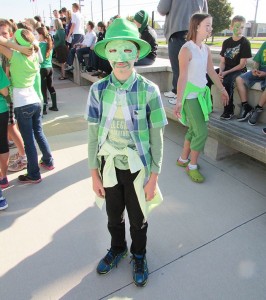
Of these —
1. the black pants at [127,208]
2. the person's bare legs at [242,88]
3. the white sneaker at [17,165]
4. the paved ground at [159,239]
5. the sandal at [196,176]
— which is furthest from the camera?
the person's bare legs at [242,88]

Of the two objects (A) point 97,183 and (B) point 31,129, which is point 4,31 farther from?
(A) point 97,183

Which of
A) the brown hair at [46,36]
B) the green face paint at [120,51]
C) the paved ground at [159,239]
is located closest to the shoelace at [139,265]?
the paved ground at [159,239]

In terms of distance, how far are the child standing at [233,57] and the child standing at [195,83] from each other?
607 millimetres

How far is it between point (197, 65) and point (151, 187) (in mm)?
1704

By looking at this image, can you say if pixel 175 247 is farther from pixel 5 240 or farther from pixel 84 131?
pixel 84 131

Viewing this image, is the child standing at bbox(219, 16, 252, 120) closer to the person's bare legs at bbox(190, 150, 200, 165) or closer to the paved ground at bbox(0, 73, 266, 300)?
the person's bare legs at bbox(190, 150, 200, 165)

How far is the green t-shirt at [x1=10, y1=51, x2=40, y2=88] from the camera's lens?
2877mm

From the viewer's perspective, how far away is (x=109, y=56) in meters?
1.57

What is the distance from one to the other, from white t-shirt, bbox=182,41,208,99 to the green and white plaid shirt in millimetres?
1438

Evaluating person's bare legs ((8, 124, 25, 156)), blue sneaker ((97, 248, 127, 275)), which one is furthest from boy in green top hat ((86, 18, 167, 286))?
person's bare legs ((8, 124, 25, 156))

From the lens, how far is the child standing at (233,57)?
3.71 metres

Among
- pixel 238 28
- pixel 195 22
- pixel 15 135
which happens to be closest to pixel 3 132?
pixel 15 135

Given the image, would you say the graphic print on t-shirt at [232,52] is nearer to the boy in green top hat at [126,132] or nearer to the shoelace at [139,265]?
the boy in green top hat at [126,132]

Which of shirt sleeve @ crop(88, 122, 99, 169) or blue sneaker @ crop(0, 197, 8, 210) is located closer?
shirt sleeve @ crop(88, 122, 99, 169)
